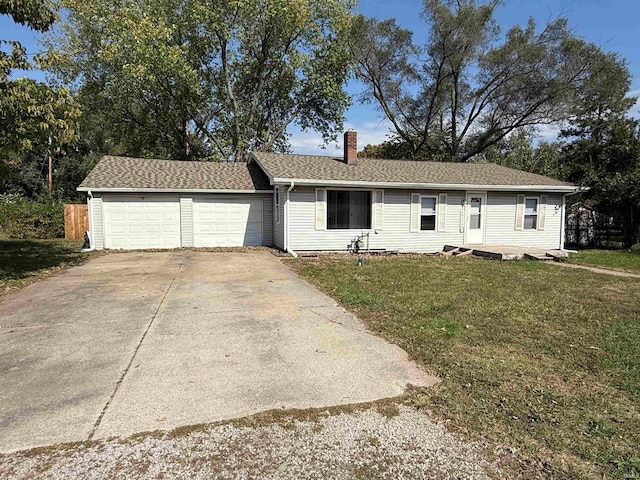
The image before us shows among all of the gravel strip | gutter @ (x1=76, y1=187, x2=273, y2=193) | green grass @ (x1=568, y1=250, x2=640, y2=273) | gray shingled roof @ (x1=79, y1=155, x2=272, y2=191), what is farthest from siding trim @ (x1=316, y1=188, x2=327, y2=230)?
the gravel strip

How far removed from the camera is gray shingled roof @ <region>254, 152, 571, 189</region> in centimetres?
1334

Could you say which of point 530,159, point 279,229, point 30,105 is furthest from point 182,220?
point 530,159

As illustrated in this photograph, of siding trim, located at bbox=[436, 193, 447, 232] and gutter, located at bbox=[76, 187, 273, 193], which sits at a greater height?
gutter, located at bbox=[76, 187, 273, 193]

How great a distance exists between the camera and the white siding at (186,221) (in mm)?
14234

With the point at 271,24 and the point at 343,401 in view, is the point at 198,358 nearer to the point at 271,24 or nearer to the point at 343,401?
the point at 343,401

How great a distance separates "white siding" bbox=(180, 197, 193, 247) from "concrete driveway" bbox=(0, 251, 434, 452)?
7.00 m

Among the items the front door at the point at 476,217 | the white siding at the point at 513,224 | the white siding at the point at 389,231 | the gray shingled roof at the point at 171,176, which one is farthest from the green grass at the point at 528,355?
the gray shingled roof at the point at 171,176

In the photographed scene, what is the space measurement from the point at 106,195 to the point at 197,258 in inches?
180

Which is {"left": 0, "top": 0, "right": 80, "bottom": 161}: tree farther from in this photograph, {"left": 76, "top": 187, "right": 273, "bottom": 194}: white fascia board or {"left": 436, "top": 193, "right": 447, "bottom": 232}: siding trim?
{"left": 436, "top": 193, "right": 447, "bottom": 232}: siding trim

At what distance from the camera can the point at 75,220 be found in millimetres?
18953

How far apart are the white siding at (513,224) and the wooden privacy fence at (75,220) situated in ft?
58.4

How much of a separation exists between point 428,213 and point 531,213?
14.0 ft

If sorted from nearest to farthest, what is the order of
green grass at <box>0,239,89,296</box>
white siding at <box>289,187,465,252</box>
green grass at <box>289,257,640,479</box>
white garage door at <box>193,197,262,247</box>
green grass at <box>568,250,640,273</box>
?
1. green grass at <box>289,257,640,479</box>
2. green grass at <box>0,239,89,296</box>
3. green grass at <box>568,250,640,273</box>
4. white siding at <box>289,187,465,252</box>
5. white garage door at <box>193,197,262,247</box>

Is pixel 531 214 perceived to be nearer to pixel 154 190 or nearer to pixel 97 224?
pixel 154 190
